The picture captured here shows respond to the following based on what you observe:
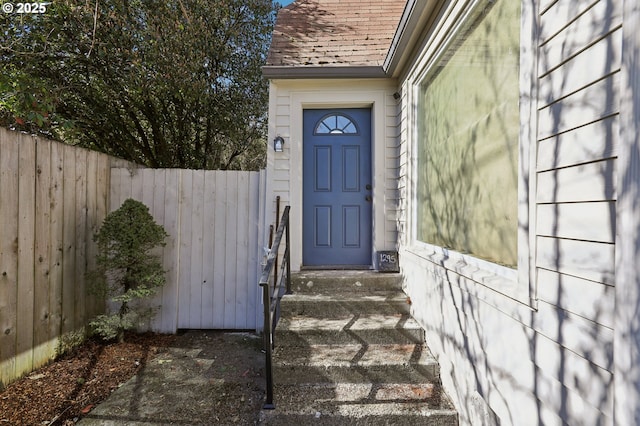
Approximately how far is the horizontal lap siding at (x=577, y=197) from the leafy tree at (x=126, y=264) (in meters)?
3.21

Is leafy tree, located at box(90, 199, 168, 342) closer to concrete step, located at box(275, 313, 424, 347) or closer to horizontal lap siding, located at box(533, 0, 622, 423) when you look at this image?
concrete step, located at box(275, 313, 424, 347)

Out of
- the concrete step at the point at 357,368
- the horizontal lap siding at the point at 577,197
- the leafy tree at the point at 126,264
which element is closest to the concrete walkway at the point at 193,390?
the concrete step at the point at 357,368

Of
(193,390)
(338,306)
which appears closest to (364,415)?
(338,306)

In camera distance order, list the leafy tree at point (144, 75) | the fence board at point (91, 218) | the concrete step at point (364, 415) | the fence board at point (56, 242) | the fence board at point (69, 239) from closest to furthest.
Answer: the concrete step at point (364, 415) < the fence board at point (56, 242) < the fence board at point (69, 239) < the fence board at point (91, 218) < the leafy tree at point (144, 75)

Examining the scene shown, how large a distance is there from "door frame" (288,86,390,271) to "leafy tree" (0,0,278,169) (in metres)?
2.07

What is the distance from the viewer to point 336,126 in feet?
13.0

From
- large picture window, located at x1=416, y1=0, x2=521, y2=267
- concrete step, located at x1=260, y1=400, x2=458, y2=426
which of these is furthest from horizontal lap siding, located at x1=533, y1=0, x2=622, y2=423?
concrete step, located at x1=260, y1=400, x2=458, y2=426

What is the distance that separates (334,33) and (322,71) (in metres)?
0.87

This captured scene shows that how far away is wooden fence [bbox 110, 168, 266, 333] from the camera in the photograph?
3.71 metres

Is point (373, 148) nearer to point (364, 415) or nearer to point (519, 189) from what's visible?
point (519, 189)

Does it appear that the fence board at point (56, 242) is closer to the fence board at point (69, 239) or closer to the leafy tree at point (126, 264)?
the fence board at point (69, 239)

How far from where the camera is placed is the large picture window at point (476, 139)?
1.80m

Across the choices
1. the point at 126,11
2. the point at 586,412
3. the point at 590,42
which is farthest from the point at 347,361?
the point at 126,11

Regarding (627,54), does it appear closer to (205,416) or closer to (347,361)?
(347,361)
